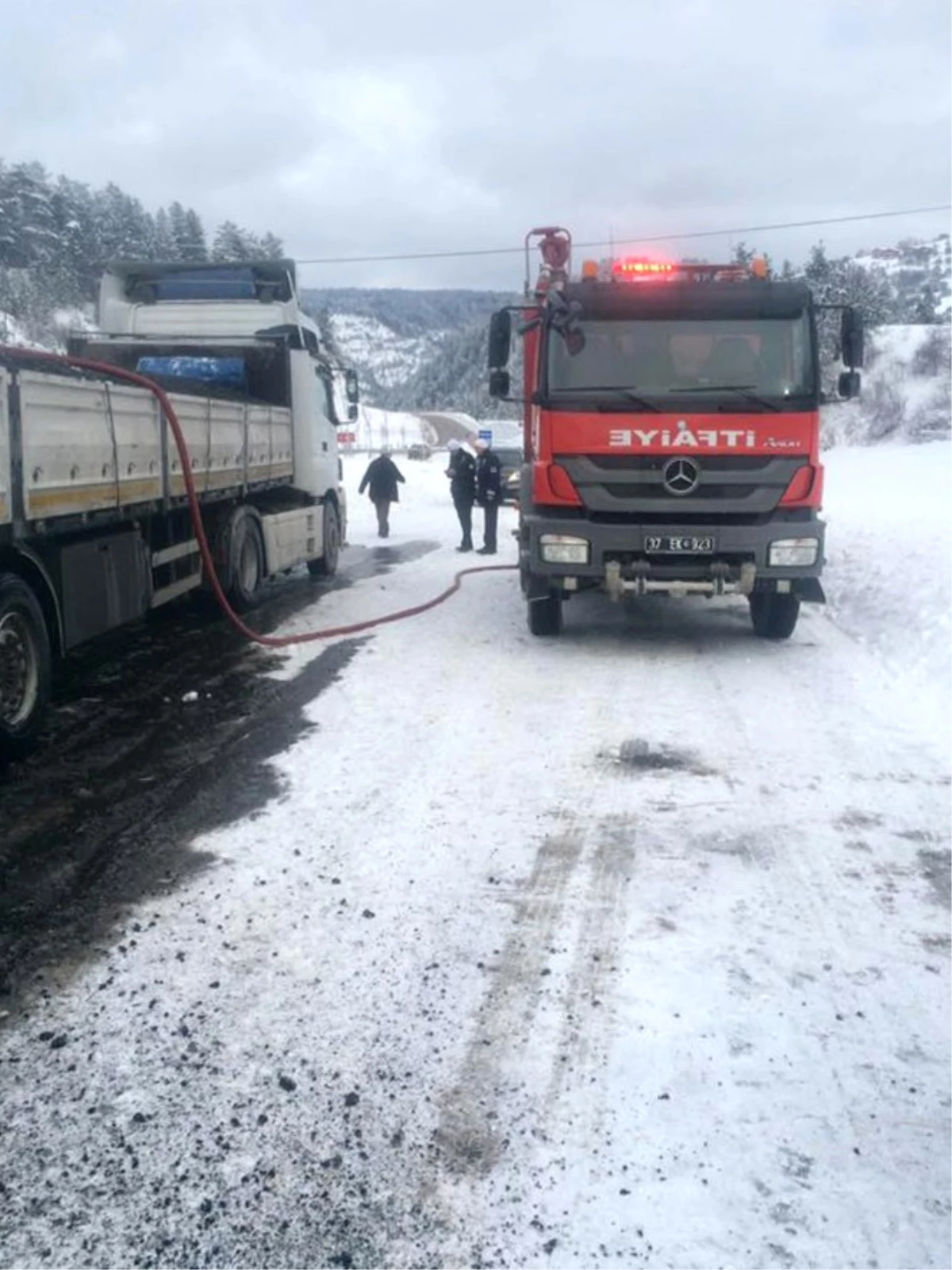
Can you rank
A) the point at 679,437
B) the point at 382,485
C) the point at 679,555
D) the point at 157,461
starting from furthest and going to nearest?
the point at 382,485 < the point at 679,555 < the point at 679,437 < the point at 157,461

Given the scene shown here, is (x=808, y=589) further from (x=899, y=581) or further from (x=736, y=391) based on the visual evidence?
(x=899, y=581)

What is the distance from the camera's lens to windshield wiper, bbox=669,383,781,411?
26.8 feet

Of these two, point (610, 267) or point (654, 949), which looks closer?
point (654, 949)

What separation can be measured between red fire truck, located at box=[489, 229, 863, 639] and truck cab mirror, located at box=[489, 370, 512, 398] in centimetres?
71

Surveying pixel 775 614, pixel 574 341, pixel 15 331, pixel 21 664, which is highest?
pixel 15 331

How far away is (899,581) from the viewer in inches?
424

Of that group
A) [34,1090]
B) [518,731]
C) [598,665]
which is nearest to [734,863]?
[518,731]

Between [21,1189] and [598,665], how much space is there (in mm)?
6208

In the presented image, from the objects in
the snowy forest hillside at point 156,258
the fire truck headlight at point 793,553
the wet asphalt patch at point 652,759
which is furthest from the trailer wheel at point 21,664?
the snowy forest hillside at point 156,258

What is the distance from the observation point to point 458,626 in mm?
10008

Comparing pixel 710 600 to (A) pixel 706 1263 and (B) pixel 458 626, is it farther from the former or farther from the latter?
(A) pixel 706 1263

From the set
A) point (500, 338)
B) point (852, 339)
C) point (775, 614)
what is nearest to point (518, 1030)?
point (775, 614)

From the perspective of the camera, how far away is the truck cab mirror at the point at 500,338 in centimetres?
881

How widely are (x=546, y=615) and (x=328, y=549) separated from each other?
17.0 ft
